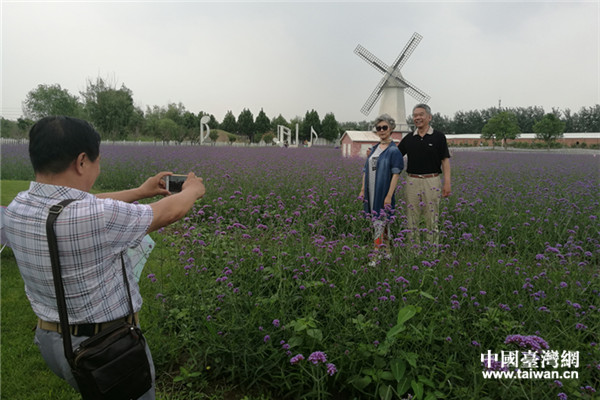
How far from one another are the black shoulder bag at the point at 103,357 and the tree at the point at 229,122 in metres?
79.9

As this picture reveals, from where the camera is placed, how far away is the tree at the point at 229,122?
78.8 meters

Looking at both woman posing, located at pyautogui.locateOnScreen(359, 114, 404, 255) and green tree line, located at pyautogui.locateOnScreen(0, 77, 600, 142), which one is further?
green tree line, located at pyautogui.locateOnScreen(0, 77, 600, 142)

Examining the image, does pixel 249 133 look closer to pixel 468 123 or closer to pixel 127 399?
pixel 468 123

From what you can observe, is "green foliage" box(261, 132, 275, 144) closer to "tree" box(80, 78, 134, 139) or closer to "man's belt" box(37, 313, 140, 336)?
"tree" box(80, 78, 134, 139)

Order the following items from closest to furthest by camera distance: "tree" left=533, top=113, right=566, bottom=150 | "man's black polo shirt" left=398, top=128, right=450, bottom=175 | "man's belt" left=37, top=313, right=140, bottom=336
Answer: "man's belt" left=37, top=313, right=140, bottom=336 < "man's black polo shirt" left=398, top=128, right=450, bottom=175 < "tree" left=533, top=113, right=566, bottom=150

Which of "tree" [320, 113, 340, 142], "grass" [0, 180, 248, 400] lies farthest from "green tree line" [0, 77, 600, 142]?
"grass" [0, 180, 248, 400]

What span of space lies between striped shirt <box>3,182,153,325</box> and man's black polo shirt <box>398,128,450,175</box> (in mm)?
3781

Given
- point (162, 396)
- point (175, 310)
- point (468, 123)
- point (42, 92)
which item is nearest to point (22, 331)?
point (175, 310)

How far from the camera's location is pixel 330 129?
244 feet

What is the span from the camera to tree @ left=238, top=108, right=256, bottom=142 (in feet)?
251

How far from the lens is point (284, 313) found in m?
2.50

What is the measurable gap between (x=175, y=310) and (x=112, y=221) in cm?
182

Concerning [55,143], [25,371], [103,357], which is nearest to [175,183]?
[55,143]

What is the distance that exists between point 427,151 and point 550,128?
57862mm
